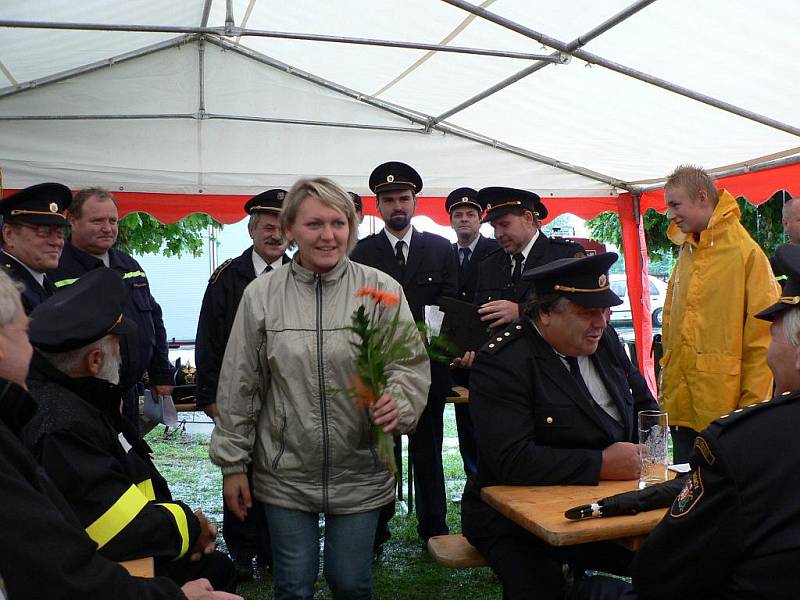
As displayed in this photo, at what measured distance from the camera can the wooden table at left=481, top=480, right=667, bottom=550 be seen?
2.20 meters

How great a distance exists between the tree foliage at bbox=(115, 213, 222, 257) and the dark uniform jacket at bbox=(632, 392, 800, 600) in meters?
10.1

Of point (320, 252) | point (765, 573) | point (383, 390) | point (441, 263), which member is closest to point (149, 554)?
point (383, 390)

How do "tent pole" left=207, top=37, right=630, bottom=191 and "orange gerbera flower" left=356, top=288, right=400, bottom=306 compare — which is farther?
"tent pole" left=207, top=37, right=630, bottom=191

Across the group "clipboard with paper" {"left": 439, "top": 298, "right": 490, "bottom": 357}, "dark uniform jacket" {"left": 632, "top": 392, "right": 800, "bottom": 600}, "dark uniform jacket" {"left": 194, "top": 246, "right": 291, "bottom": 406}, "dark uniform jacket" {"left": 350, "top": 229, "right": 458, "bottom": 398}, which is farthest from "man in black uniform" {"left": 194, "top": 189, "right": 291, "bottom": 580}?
"dark uniform jacket" {"left": 632, "top": 392, "right": 800, "bottom": 600}

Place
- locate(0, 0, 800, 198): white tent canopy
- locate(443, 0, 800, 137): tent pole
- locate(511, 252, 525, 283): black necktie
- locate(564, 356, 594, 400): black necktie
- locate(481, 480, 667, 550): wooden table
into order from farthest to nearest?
locate(0, 0, 800, 198): white tent canopy, locate(443, 0, 800, 137): tent pole, locate(511, 252, 525, 283): black necktie, locate(564, 356, 594, 400): black necktie, locate(481, 480, 667, 550): wooden table

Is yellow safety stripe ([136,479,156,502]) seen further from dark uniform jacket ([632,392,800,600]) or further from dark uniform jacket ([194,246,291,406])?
dark uniform jacket ([194,246,291,406])

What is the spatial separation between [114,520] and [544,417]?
1.54 meters

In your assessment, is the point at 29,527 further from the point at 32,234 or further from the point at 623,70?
the point at 623,70

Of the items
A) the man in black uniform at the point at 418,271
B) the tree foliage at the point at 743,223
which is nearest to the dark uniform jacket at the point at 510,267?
the man in black uniform at the point at 418,271

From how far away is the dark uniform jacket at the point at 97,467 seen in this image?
2014 millimetres

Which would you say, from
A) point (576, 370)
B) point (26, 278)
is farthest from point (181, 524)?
point (26, 278)

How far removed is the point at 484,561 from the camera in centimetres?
296

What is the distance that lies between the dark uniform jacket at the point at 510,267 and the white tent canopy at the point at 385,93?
1628 mm

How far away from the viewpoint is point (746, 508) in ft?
5.63
